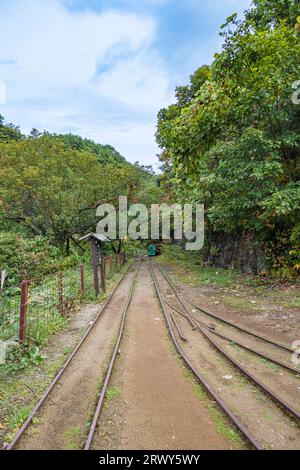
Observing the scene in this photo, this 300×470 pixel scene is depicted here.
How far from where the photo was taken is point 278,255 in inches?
446

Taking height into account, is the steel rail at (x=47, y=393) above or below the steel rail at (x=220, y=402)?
below

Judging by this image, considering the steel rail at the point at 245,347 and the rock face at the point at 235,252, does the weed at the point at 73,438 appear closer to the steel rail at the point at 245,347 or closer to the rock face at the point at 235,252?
the steel rail at the point at 245,347

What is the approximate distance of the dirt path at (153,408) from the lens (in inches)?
118

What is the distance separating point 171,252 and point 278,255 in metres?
15.0

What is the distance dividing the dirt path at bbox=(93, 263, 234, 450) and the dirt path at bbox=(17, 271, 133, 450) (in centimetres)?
26

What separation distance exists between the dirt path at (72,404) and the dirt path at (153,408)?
26cm

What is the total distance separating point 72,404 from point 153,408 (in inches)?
43.7

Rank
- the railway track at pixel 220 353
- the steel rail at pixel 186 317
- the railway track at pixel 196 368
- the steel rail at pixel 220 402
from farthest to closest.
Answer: the steel rail at pixel 186 317
the railway track at pixel 220 353
the railway track at pixel 196 368
the steel rail at pixel 220 402

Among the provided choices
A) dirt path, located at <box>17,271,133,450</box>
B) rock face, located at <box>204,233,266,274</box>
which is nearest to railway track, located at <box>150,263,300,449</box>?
dirt path, located at <box>17,271,133,450</box>

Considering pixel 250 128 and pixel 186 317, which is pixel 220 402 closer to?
pixel 186 317

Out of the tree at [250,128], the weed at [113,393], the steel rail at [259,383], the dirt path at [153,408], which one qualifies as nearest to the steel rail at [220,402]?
the dirt path at [153,408]

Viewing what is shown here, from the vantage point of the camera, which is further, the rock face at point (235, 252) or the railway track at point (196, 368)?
the rock face at point (235, 252)

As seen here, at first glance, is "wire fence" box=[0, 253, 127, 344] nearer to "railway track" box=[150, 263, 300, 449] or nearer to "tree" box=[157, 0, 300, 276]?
"railway track" box=[150, 263, 300, 449]
